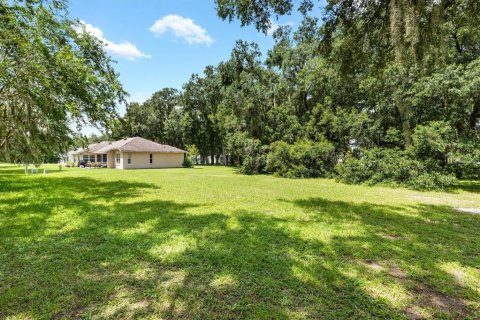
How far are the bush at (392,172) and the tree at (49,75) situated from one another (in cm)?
1380

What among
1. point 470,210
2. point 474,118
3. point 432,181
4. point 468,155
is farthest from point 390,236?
point 474,118

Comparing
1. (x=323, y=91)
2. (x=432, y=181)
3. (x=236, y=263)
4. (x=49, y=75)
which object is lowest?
(x=236, y=263)

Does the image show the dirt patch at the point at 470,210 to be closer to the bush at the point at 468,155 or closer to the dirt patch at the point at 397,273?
the bush at the point at 468,155

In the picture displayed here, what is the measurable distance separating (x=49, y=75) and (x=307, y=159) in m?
16.1

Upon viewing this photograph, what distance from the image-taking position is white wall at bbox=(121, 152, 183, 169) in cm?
3042

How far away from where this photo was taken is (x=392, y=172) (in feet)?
Result: 47.2

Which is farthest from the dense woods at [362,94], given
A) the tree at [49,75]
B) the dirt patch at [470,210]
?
the dirt patch at [470,210]

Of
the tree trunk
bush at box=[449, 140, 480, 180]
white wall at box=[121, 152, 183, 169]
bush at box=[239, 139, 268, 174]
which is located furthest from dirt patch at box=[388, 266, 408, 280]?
white wall at box=[121, 152, 183, 169]

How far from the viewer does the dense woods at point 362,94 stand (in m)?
6.01

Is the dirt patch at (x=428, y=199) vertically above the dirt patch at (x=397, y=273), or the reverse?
the dirt patch at (x=397, y=273)

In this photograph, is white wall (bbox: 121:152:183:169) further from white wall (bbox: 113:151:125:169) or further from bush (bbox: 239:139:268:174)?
bush (bbox: 239:139:268:174)

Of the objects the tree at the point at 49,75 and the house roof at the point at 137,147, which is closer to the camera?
the tree at the point at 49,75

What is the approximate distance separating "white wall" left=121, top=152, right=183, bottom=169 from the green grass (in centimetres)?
2368

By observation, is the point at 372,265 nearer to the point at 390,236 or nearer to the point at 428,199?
the point at 390,236
